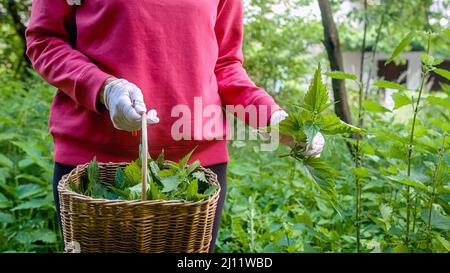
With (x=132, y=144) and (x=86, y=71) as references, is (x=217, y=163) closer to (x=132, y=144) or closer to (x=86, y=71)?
(x=132, y=144)

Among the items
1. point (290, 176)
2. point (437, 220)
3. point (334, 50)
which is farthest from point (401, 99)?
point (334, 50)

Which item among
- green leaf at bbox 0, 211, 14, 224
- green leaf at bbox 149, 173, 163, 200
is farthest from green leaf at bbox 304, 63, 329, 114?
green leaf at bbox 0, 211, 14, 224

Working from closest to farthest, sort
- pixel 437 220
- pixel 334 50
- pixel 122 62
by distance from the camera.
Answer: pixel 122 62 → pixel 437 220 → pixel 334 50

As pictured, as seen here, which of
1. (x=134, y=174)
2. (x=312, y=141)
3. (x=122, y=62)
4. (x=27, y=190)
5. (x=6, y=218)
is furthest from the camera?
(x=27, y=190)

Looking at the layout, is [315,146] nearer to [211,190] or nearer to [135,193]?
[211,190]

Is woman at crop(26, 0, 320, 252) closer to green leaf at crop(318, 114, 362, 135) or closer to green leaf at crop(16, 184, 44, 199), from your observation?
green leaf at crop(318, 114, 362, 135)

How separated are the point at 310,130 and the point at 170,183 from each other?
0.31 m

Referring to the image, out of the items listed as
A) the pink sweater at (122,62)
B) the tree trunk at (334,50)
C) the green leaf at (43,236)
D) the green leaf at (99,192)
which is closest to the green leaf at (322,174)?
the pink sweater at (122,62)

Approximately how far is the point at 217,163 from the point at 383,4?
2.49 metres

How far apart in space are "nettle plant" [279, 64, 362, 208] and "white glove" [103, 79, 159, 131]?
0.97 feet

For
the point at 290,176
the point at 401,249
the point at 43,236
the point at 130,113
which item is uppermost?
the point at 130,113

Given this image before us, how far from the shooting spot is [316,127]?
1.11 m

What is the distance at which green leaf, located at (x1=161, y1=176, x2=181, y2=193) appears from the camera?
980 mm

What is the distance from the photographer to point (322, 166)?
3.66 feet
